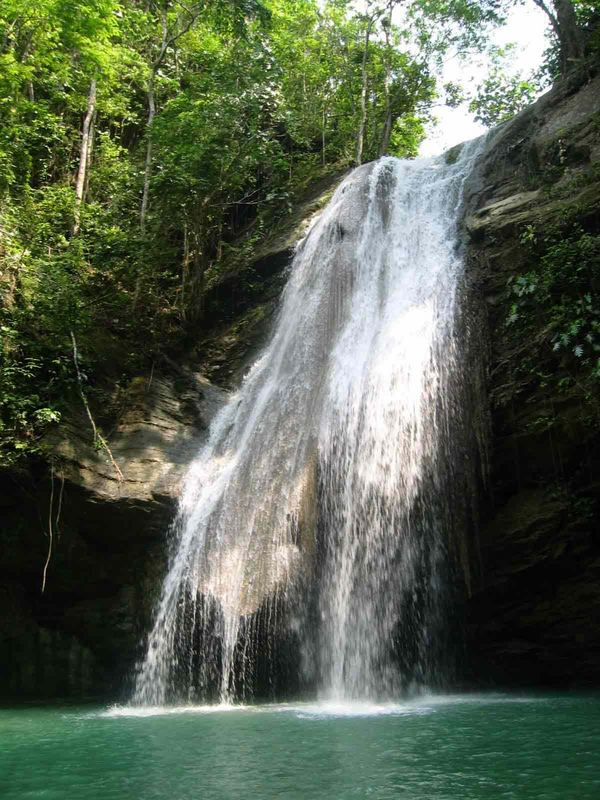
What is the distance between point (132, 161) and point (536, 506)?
14.6 metres

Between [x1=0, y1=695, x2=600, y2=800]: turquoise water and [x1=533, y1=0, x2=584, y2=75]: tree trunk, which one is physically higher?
[x1=533, y1=0, x2=584, y2=75]: tree trunk

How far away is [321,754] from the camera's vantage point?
5668 millimetres

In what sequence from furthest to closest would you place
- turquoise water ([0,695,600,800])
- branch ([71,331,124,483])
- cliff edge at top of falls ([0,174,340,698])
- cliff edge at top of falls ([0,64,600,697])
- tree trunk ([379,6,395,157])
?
tree trunk ([379,6,395,157]) < branch ([71,331,124,483]) < cliff edge at top of falls ([0,174,340,698]) < cliff edge at top of falls ([0,64,600,697]) < turquoise water ([0,695,600,800])

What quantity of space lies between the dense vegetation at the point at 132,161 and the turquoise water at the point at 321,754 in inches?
218

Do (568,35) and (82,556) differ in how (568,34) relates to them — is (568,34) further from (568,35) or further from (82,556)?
(82,556)

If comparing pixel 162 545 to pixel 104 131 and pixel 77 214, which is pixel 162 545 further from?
pixel 104 131

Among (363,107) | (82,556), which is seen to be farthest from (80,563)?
(363,107)

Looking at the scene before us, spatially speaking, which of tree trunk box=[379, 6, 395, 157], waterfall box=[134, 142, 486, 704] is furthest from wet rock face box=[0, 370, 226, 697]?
tree trunk box=[379, 6, 395, 157]

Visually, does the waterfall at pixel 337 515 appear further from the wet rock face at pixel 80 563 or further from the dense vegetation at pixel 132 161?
the dense vegetation at pixel 132 161

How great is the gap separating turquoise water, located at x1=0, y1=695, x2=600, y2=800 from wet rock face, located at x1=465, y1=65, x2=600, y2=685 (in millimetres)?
1519

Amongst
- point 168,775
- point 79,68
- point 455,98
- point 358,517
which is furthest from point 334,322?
point 455,98

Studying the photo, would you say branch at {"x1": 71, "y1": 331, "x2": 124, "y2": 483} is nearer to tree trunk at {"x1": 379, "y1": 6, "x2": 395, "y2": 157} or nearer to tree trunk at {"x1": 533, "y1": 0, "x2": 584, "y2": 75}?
tree trunk at {"x1": 533, "y1": 0, "x2": 584, "y2": 75}

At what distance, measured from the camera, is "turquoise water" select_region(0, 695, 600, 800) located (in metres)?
4.70

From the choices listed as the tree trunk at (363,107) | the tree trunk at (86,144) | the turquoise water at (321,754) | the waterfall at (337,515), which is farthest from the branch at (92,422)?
the tree trunk at (363,107)
